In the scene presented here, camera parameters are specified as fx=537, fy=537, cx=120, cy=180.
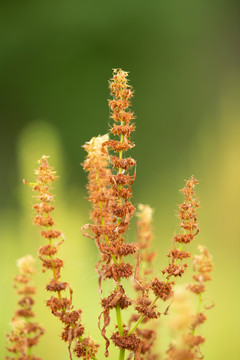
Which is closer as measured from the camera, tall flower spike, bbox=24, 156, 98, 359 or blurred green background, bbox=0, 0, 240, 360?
tall flower spike, bbox=24, 156, 98, 359

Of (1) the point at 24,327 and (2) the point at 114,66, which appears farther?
(2) the point at 114,66

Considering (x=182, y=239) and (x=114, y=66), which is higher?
(x=114, y=66)

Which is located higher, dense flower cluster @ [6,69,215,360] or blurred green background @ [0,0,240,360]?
blurred green background @ [0,0,240,360]

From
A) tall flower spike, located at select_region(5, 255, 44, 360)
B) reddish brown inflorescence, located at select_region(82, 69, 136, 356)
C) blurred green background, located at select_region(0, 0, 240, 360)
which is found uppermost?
blurred green background, located at select_region(0, 0, 240, 360)

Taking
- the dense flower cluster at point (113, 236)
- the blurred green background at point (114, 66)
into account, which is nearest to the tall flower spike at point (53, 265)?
the dense flower cluster at point (113, 236)

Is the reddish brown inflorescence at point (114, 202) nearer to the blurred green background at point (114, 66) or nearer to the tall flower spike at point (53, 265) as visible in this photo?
the tall flower spike at point (53, 265)

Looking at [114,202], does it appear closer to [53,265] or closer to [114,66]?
[53,265]

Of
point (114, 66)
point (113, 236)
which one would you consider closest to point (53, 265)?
point (113, 236)

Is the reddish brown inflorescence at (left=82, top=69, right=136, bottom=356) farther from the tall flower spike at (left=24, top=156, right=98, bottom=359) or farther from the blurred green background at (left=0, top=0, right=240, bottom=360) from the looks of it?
the blurred green background at (left=0, top=0, right=240, bottom=360)

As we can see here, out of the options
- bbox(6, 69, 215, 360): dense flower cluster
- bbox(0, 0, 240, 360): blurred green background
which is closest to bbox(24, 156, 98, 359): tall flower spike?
bbox(6, 69, 215, 360): dense flower cluster

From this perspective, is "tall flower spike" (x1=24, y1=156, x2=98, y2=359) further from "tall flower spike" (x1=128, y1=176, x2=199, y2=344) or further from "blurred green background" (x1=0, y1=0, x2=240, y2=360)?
"blurred green background" (x1=0, y1=0, x2=240, y2=360)

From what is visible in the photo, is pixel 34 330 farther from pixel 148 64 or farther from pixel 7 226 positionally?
pixel 148 64
